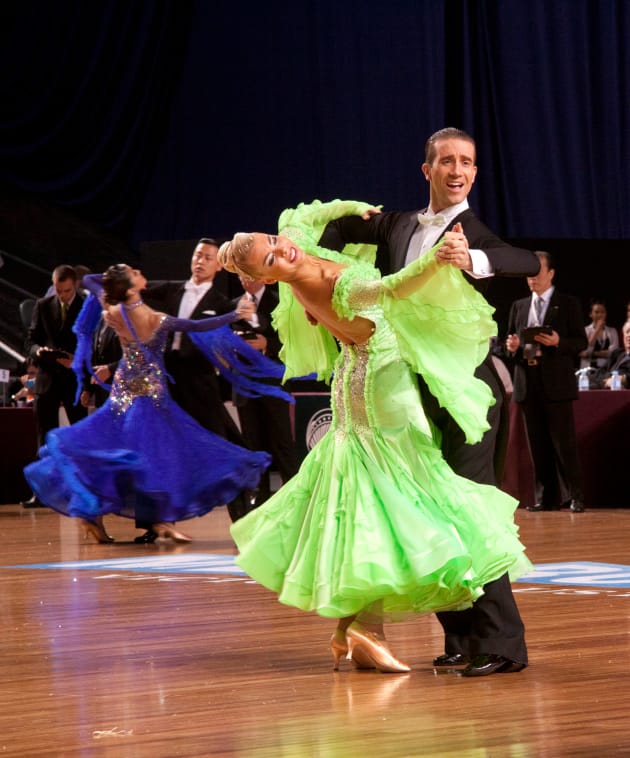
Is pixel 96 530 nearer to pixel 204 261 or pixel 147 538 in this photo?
pixel 147 538

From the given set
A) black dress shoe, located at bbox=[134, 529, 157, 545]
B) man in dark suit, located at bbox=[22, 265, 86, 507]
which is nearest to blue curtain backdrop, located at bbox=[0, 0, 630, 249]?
man in dark suit, located at bbox=[22, 265, 86, 507]

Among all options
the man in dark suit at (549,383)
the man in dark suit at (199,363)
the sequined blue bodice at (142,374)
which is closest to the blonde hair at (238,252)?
the sequined blue bodice at (142,374)

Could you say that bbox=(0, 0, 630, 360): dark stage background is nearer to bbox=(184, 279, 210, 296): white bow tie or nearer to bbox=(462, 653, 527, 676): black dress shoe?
bbox=(184, 279, 210, 296): white bow tie

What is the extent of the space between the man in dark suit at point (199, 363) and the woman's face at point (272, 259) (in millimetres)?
4259

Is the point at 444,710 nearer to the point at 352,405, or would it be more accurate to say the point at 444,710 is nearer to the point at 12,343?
the point at 352,405

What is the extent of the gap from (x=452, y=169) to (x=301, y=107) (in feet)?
38.5

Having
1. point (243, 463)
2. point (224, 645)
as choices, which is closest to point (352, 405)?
point (224, 645)

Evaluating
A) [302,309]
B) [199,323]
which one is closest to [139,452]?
[199,323]

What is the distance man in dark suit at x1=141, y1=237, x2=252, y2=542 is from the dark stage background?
→ 6.30 m

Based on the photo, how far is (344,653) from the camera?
12.7ft

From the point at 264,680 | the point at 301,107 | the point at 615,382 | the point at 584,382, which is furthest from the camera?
the point at 301,107

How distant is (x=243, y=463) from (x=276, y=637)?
131 inches

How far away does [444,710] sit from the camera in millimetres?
3236

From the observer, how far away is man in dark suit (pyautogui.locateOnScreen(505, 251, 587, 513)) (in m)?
9.36
